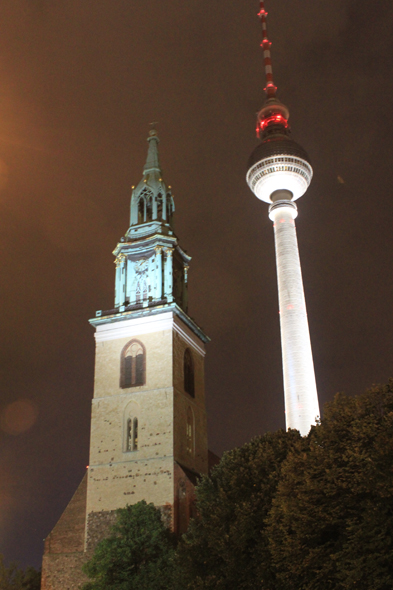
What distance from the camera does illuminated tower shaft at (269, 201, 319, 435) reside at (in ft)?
193

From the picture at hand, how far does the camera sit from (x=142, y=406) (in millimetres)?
40969

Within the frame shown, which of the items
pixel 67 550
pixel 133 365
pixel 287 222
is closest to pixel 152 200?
pixel 133 365

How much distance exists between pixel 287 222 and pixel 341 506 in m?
52.1

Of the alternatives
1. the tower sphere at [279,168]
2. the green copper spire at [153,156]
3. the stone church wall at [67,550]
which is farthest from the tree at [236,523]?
the tower sphere at [279,168]

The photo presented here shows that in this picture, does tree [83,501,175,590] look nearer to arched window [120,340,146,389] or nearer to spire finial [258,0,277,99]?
arched window [120,340,146,389]

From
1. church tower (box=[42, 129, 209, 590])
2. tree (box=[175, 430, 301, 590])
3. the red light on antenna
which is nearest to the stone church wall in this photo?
church tower (box=[42, 129, 209, 590])

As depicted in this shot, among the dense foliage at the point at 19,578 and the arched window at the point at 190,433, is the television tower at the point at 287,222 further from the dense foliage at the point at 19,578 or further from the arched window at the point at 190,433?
the dense foliage at the point at 19,578

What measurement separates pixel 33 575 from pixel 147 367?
62.4 feet

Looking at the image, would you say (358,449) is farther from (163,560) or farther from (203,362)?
(203,362)

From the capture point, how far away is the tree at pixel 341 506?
19234 mm

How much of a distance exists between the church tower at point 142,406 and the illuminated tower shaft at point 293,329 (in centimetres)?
1518

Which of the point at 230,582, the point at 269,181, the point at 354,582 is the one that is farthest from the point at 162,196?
the point at 354,582

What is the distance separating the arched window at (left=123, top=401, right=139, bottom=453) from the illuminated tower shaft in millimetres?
21831

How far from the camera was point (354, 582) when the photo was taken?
62.8 ft
